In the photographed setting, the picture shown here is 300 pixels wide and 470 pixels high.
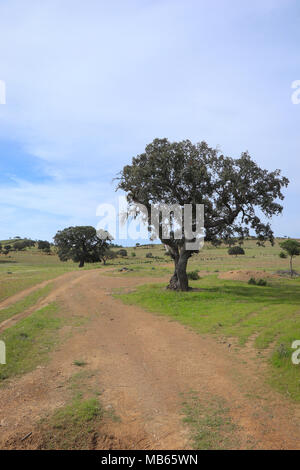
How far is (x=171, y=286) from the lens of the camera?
27.4m

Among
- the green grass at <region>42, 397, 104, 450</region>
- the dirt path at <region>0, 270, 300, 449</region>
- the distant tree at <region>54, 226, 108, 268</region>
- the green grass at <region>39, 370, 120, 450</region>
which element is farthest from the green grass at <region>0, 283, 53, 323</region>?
the distant tree at <region>54, 226, 108, 268</region>

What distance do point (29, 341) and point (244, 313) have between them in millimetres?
11317

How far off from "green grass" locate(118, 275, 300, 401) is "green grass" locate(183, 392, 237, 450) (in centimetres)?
217

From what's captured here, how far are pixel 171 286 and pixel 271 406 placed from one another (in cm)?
1994

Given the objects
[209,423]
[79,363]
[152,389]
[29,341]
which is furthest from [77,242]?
[209,423]

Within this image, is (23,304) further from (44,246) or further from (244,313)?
(44,246)

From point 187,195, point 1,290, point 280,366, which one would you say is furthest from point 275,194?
point 1,290

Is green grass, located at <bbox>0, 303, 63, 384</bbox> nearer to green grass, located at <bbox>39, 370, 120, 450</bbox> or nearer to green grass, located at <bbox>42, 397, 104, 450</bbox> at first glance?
green grass, located at <bbox>39, 370, 120, 450</bbox>

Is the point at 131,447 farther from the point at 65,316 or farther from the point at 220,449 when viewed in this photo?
the point at 65,316

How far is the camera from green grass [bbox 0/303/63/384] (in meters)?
10.5

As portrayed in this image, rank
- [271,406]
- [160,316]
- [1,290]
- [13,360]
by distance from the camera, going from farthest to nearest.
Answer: [1,290] < [160,316] < [13,360] < [271,406]

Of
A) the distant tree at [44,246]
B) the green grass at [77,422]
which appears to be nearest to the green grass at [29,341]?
the green grass at [77,422]

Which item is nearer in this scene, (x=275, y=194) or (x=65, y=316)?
(x=65, y=316)

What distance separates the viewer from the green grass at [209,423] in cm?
598
